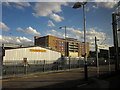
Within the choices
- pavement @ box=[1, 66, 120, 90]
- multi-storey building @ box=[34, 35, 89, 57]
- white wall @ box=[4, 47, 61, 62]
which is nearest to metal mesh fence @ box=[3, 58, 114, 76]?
pavement @ box=[1, 66, 120, 90]

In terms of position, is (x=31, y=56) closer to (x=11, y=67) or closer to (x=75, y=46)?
(x=11, y=67)

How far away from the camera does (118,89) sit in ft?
27.8

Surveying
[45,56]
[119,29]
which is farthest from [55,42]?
[119,29]

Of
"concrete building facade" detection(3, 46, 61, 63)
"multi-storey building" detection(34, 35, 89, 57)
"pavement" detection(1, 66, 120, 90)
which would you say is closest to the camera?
"pavement" detection(1, 66, 120, 90)

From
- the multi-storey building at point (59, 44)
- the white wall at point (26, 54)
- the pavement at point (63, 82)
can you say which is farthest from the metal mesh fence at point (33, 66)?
the multi-storey building at point (59, 44)

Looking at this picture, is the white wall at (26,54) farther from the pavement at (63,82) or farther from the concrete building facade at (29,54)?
the pavement at (63,82)

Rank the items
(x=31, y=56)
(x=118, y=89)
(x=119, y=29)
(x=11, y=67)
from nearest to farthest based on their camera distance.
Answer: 1. (x=118, y=89)
2. (x=11, y=67)
3. (x=119, y=29)
4. (x=31, y=56)

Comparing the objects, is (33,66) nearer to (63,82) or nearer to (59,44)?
(63,82)

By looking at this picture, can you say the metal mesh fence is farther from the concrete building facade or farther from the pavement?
the concrete building facade

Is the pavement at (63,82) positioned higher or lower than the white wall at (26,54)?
lower

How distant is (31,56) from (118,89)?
42.6m

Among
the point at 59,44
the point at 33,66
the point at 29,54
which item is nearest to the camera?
the point at 33,66

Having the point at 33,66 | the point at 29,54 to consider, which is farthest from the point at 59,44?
the point at 33,66

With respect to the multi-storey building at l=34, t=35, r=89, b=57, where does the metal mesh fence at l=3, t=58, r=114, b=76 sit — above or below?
below
